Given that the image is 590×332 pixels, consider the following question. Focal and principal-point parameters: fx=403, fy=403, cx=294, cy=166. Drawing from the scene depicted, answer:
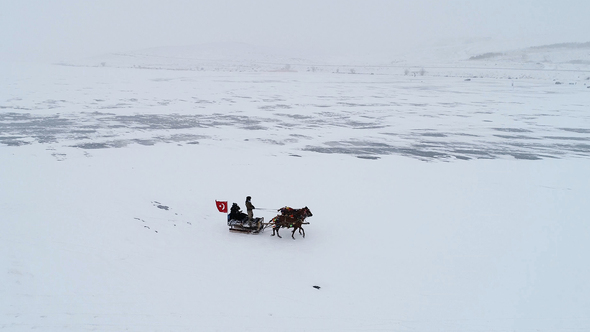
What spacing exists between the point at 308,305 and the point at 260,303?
940 mm

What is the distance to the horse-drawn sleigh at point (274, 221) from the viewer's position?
10.8m

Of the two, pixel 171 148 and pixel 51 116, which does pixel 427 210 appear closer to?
pixel 171 148

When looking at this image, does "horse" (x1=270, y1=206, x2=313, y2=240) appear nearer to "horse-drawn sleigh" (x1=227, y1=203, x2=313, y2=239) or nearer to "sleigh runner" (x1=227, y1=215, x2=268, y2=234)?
"horse-drawn sleigh" (x1=227, y1=203, x2=313, y2=239)

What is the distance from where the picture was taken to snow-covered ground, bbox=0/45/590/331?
7.57 metres

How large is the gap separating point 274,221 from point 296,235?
0.87m

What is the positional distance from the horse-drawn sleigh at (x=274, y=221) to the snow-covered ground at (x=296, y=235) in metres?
0.25

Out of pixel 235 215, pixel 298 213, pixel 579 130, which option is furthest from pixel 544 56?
pixel 235 215

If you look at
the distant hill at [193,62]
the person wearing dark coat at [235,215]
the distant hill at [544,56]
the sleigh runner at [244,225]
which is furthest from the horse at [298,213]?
the distant hill at [544,56]

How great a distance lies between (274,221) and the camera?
1098cm

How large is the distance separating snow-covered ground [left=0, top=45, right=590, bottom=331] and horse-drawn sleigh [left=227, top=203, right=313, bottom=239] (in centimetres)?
25

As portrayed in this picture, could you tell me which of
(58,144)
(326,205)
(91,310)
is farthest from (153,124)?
(91,310)

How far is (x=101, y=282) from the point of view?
25.8ft

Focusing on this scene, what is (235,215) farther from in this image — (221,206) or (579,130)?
(579,130)

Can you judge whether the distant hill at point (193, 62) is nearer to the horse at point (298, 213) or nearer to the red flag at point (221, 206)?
the red flag at point (221, 206)
